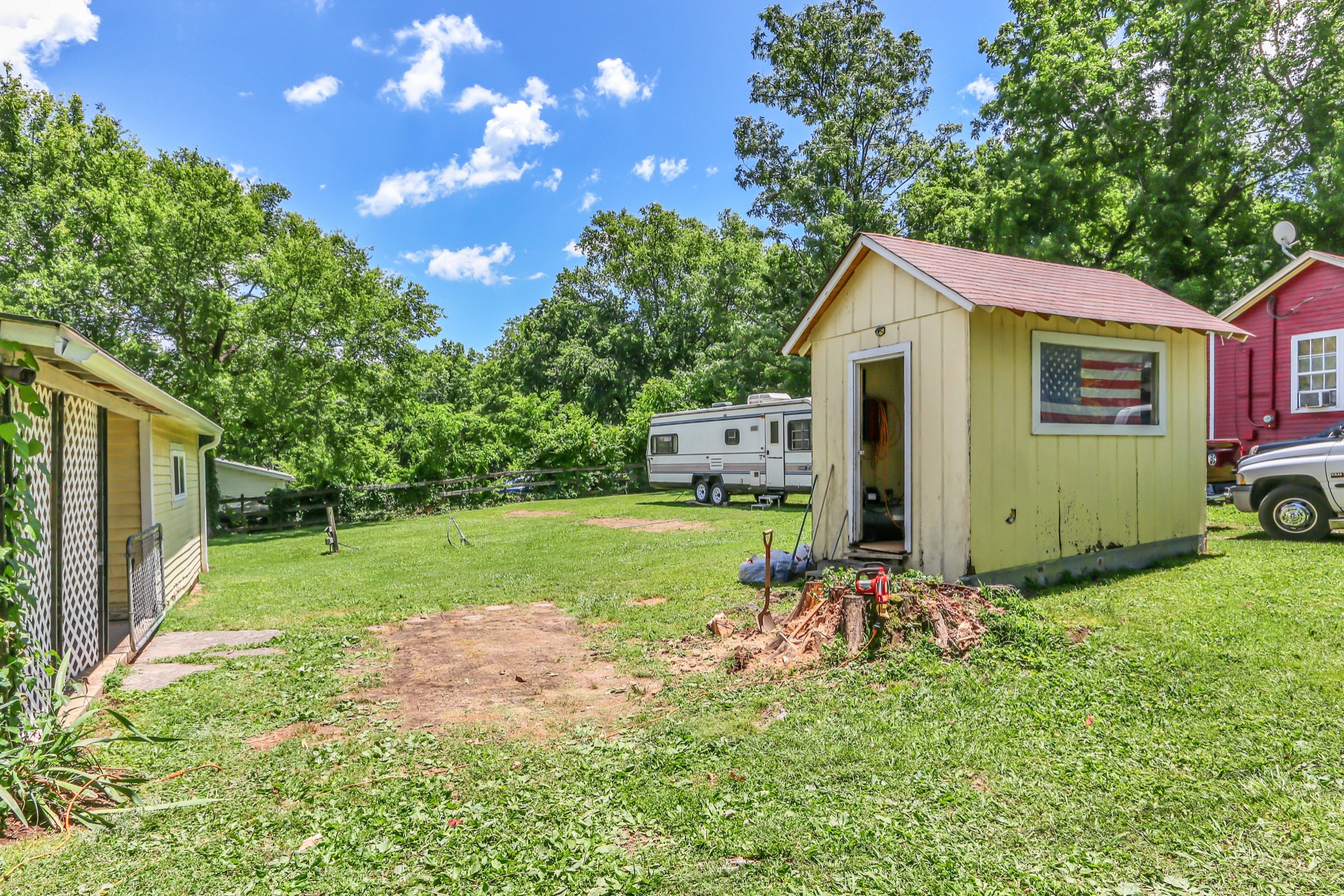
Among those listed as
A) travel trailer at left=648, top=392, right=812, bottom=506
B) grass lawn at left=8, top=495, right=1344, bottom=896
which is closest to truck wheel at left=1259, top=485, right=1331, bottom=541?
grass lawn at left=8, top=495, right=1344, bottom=896

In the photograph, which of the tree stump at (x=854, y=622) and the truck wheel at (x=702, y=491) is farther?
the truck wheel at (x=702, y=491)

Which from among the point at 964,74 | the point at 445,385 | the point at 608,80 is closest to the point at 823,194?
the point at 964,74

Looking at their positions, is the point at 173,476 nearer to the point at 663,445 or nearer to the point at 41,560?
the point at 41,560

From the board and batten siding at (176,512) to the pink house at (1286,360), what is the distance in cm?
1628

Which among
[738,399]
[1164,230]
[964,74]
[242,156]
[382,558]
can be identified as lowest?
[382,558]

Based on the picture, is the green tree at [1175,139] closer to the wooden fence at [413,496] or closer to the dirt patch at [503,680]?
the wooden fence at [413,496]

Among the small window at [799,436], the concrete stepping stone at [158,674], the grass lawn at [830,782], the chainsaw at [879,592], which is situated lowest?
the concrete stepping stone at [158,674]

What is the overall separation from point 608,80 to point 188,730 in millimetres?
32274

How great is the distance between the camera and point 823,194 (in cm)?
2323

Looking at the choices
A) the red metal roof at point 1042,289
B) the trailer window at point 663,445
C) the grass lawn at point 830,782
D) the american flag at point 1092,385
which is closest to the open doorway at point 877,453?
the red metal roof at point 1042,289

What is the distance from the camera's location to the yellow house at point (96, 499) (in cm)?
421

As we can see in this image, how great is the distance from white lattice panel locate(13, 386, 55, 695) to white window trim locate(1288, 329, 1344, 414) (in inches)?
697

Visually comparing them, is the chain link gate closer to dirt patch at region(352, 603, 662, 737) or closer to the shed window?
dirt patch at region(352, 603, 662, 737)

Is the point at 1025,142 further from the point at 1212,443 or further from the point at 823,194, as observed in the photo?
the point at 1212,443
